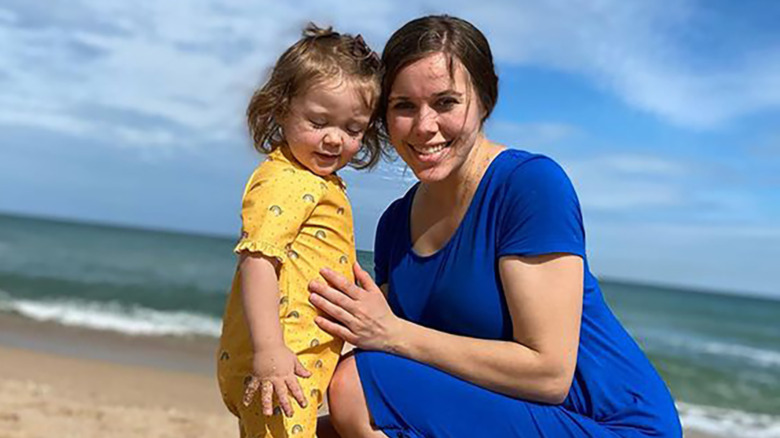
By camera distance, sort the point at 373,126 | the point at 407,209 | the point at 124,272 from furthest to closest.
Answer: the point at 124,272 < the point at 407,209 < the point at 373,126

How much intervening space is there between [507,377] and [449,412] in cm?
17

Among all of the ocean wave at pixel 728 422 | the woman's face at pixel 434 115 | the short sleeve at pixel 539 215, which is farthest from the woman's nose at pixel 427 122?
the ocean wave at pixel 728 422

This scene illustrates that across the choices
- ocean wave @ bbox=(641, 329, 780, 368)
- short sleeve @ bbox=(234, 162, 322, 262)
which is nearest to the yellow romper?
short sleeve @ bbox=(234, 162, 322, 262)

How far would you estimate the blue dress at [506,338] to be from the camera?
2.18 metres

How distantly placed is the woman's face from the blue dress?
4.4 inches

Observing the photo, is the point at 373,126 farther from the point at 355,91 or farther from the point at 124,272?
the point at 124,272

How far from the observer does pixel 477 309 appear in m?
2.30

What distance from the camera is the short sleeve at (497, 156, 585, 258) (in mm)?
2150

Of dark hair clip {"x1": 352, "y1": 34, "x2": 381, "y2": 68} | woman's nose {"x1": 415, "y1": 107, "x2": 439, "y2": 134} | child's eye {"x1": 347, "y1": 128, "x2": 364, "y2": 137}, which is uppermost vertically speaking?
dark hair clip {"x1": 352, "y1": 34, "x2": 381, "y2": 68}

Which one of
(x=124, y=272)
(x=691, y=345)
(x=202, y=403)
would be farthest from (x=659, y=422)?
(x=124, y=272)

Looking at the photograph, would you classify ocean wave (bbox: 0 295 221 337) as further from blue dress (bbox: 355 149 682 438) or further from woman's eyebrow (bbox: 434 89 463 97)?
woman's eyebrow (bbox: 434 89 463 97)

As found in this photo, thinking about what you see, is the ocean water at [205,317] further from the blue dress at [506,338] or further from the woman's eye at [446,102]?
the woman's eye at [446,102]

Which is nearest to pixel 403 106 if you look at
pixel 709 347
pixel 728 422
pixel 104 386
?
pixel 104 386

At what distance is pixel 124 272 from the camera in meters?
24.4
